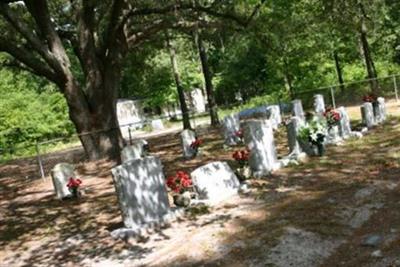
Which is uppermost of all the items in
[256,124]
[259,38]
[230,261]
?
[259,38]

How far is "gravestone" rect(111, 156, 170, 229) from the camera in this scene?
9422mm

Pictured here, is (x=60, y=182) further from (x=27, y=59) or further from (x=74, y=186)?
(x=27, y=59)

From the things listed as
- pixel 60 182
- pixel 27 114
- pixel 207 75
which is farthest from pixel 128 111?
pixel 60 182

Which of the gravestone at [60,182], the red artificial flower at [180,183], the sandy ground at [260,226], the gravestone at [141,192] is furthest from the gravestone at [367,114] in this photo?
the gravestone at [141,192]

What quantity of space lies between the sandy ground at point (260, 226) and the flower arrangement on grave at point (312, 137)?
1.16 ft

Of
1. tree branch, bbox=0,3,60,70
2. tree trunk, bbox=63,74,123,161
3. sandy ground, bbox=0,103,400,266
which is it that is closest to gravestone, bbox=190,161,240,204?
sandy ground, bbox=0,103,400,266

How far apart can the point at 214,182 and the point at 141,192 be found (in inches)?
71.2

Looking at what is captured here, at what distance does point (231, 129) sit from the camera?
1936 centimetres

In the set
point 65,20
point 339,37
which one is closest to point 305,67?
point 339,37

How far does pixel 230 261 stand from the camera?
7293 mm

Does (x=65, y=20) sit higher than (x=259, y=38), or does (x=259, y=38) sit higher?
(x=65, y=20)

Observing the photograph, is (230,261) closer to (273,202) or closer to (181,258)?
(181,258)

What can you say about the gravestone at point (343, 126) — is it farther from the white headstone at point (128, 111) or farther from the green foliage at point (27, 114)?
the white headstone at point (128, 111)

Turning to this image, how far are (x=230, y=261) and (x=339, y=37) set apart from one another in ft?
95.5
